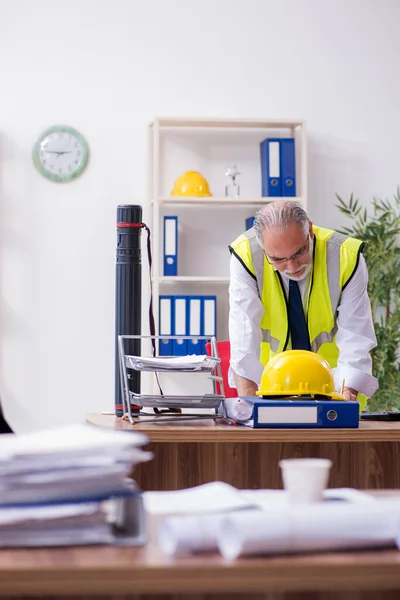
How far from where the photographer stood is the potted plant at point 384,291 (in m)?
4.95

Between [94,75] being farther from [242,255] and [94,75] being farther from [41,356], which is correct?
[242,255]

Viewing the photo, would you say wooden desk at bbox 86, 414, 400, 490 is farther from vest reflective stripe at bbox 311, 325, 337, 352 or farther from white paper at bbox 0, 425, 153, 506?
white paper at bbox 0, 425, 153, 506

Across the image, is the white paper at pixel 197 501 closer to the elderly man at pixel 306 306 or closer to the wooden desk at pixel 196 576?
the wooden desk at pixel 196 576

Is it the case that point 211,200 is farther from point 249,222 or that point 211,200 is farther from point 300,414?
point 300,414

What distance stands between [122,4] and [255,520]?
4.65m

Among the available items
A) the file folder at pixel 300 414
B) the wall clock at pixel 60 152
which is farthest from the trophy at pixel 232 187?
the file folder at pixel 300 414

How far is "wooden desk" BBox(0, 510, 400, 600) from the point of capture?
0.96 metres

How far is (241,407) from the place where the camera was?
102 inches

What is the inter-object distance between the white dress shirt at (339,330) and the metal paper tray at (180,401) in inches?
21.2

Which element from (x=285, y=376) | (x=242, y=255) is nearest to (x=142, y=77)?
(x=242, y=255)

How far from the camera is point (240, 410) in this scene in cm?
259

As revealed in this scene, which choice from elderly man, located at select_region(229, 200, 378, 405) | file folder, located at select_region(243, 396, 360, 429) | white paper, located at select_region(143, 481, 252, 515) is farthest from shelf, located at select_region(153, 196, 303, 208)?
white paper, located at select_region(143, 481, 252, 515)

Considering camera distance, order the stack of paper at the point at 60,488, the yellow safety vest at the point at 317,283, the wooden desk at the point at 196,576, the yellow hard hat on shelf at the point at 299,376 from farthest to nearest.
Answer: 1. the yellow safety vest at the point at 317,283
2. the yellow hard hat on shelf at the point at 299,376
3. the stack of paper at the point at 60,488
4. the wooden desk at the point at 196,576

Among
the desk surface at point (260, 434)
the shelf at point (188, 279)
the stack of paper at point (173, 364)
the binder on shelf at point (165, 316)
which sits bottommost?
the desk surface at point (260, 434)
